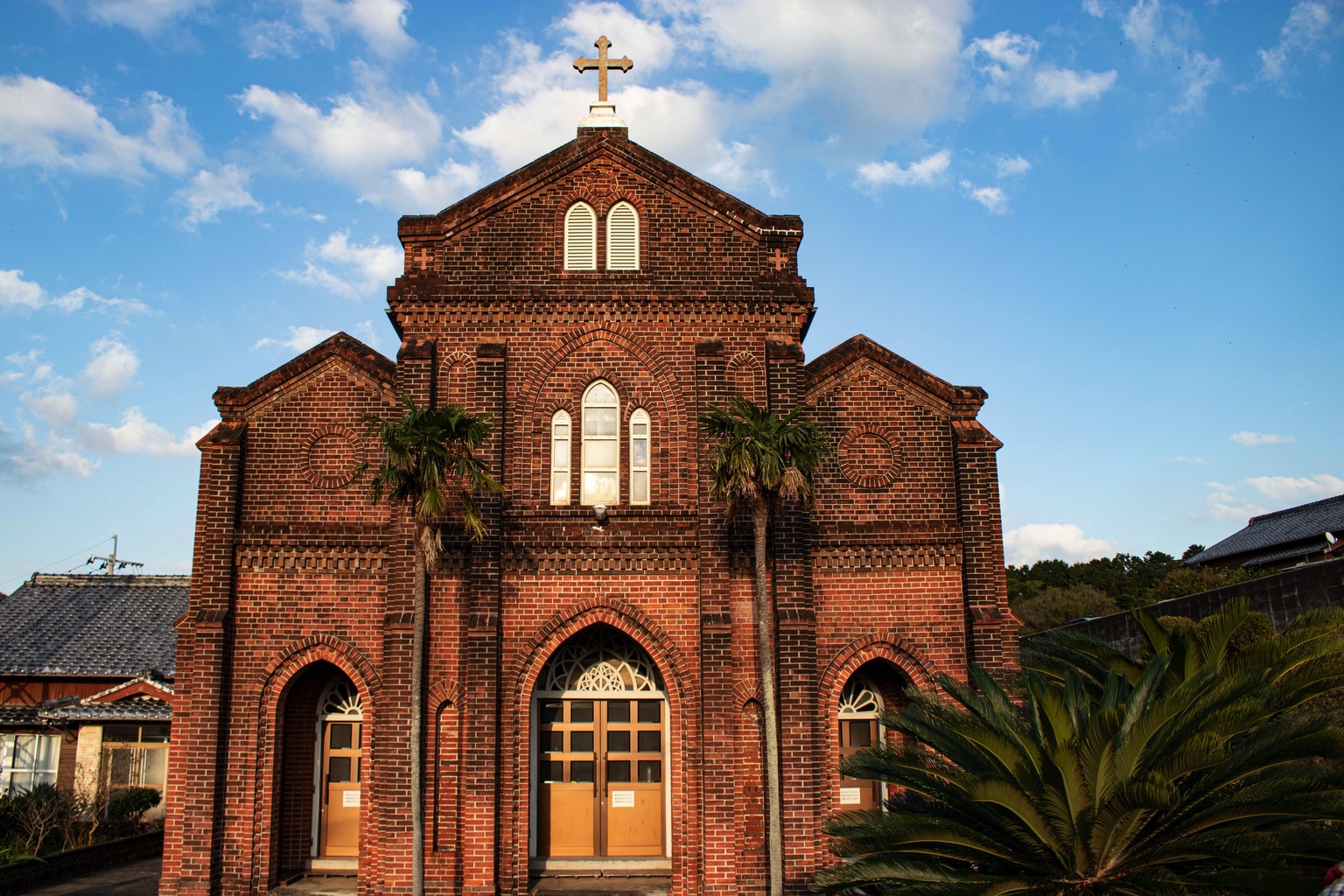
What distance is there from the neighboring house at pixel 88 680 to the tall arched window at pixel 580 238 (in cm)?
1360

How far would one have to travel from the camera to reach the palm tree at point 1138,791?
29.1 feet

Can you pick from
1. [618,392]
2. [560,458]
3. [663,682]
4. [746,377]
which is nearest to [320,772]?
[663,682]

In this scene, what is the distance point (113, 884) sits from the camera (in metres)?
17.6

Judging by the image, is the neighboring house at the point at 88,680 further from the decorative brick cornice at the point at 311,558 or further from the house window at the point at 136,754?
the decorative brick cornice at the point at 311,558

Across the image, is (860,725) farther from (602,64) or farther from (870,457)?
(602,64)

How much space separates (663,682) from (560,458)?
3970 millimetres

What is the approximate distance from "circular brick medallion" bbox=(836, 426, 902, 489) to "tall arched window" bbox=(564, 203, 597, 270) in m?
5.30

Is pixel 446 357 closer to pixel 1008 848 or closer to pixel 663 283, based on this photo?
pixel 663 283

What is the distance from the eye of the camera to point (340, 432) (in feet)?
54.6

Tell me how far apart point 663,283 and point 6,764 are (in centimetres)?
1893

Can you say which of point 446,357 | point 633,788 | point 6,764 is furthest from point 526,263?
point 6,764

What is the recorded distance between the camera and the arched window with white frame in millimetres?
16344

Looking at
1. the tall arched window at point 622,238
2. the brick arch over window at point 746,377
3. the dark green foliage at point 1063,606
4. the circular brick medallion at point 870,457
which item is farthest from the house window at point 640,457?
the dark green foliage at point 1063,606

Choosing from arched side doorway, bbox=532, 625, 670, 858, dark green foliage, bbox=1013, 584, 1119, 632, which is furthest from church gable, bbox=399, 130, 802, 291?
dark green foliage, bbox=1013, 584, 1119, 632
